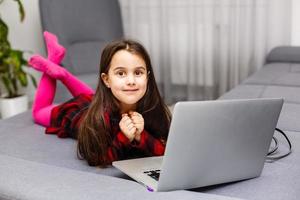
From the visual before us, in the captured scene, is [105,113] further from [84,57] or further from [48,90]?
[84,57]

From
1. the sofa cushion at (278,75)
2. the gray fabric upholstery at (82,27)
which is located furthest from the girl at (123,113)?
the gray fabric upholstery at (82,27)

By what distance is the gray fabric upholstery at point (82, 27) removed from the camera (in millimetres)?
3041

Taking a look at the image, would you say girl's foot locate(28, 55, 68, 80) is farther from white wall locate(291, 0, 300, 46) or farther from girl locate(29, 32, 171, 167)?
white wall locate(291, 0, 300, 46)

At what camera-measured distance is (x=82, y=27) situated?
318 centimetres

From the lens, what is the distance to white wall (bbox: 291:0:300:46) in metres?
2.85

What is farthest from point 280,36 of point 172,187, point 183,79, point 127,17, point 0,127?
point 172,187

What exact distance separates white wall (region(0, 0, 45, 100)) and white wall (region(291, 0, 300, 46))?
213cm

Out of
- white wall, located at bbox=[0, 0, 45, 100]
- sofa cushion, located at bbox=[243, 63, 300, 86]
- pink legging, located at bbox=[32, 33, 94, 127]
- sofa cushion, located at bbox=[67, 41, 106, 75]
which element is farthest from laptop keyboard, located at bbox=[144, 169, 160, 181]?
white wall, located at bbox=[0, 0, 45, 100]

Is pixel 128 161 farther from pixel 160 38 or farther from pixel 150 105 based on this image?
pixel 160 38

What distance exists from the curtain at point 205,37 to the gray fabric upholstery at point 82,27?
217 millimetres

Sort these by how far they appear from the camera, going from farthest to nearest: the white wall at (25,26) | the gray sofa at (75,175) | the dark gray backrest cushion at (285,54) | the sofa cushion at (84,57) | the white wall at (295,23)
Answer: the white wall at (25,26) < the sofa cushion at (84,57) < the white wall at (295,23) < the dark gray backrest cushion at (285,54) < the gray sofa at (75,175)

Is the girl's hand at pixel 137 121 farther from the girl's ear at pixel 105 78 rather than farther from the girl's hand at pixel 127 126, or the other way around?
the girl's ear at pixel 105 78

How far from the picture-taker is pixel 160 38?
131 inches

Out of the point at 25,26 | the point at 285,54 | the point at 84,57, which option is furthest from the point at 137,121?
the point at 25,26
